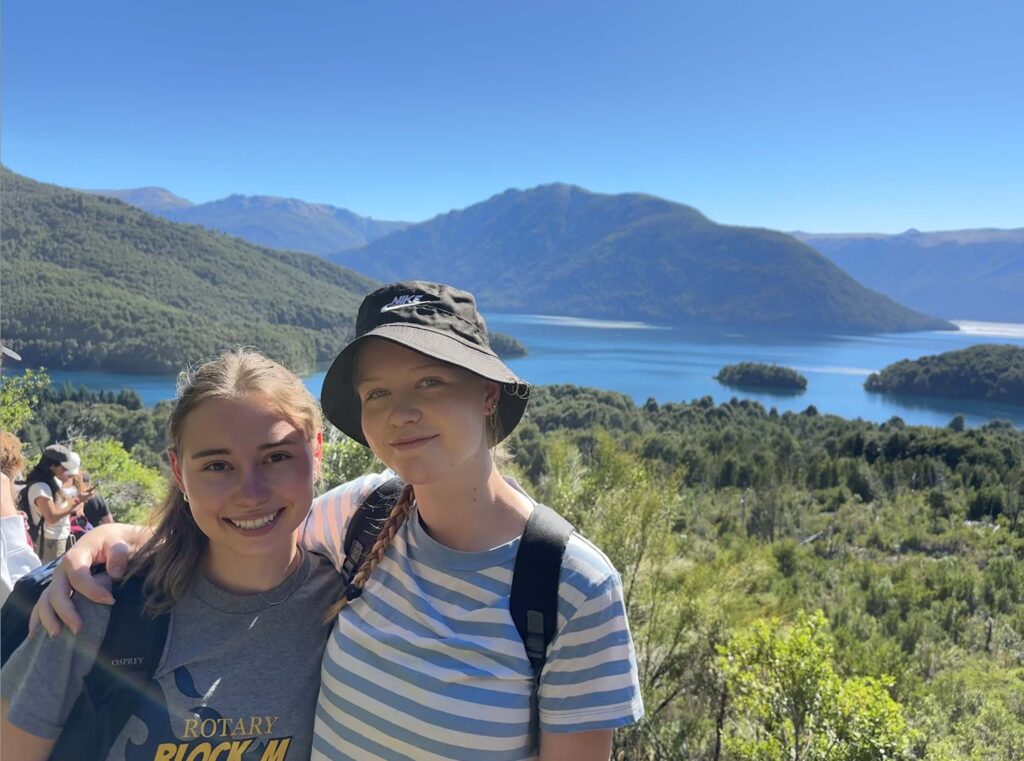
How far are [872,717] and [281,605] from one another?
3.11m

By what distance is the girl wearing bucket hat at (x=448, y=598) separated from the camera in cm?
100

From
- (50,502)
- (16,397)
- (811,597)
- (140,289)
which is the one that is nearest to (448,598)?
(50,502)

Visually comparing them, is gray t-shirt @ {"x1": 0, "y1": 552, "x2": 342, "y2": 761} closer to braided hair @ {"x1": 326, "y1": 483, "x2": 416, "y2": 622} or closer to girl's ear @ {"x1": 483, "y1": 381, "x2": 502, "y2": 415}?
braided hair @ {"x1": 326, "y1": 483, "x2": 416, "y2": 622}

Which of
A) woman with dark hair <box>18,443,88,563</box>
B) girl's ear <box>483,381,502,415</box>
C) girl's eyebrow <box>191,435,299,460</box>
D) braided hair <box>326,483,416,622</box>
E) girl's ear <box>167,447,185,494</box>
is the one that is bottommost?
woman with dark hair <box>18,443,88,563</box>

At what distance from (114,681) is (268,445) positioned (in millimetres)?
464

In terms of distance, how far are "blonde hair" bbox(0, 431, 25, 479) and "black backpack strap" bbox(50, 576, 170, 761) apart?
3068 millimetres

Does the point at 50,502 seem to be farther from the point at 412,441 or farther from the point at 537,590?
the point at 537,590

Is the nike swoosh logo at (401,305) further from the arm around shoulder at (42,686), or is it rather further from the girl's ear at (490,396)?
the arm around shoulder at (42,686)

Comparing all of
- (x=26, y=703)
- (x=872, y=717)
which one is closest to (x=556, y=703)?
(x=26, y=703)

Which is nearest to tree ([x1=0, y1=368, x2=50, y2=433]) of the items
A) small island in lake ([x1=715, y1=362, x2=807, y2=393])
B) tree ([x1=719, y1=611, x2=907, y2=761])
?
tree ([x1=719, y1=611, x2=907, y2=761])

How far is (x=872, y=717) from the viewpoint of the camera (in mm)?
3041

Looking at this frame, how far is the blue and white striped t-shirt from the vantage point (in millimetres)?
992

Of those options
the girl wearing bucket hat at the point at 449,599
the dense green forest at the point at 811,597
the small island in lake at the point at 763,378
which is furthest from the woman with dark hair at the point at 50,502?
the small island in lake at the point at 763,378

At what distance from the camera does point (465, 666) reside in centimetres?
104
